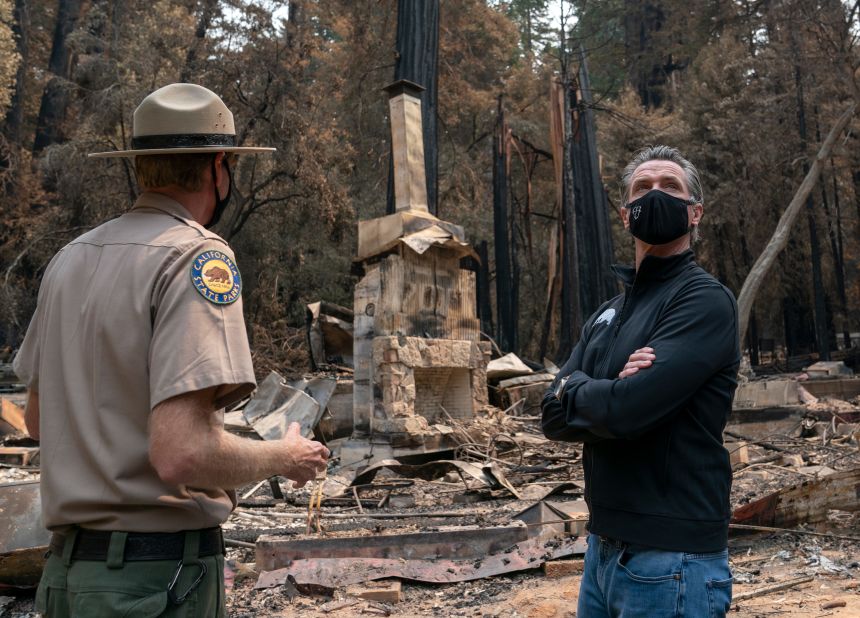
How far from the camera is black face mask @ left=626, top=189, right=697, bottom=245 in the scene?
2426 millimetres

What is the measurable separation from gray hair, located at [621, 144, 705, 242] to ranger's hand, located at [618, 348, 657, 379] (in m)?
0.53

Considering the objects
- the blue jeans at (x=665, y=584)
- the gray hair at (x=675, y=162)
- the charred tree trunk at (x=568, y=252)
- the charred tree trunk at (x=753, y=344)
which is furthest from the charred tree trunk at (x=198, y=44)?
the blue jeans at (x=665, y=584)

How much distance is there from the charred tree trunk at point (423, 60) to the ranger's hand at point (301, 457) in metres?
12.9

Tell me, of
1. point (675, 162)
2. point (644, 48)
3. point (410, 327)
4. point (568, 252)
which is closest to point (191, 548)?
point (675, 162)

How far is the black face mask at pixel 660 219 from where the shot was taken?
243 cm

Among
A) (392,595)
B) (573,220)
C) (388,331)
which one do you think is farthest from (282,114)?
(392,595)

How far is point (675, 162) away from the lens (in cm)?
260

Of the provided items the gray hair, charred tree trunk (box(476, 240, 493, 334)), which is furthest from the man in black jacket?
charred tree trunk (box(476, 240, 493, 334))

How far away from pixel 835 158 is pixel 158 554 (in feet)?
85.6

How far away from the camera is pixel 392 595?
503 centimetres

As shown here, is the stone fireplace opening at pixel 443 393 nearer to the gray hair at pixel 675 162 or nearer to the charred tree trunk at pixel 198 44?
the charred tree trunk at pixel 198 44

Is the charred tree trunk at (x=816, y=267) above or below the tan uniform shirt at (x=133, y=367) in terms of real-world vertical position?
above

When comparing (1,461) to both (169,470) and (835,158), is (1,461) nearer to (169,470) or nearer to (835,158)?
(169,470)

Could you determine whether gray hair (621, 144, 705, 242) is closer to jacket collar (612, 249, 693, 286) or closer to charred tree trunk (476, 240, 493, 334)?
jacket collar (612, 249, 693, 286)
